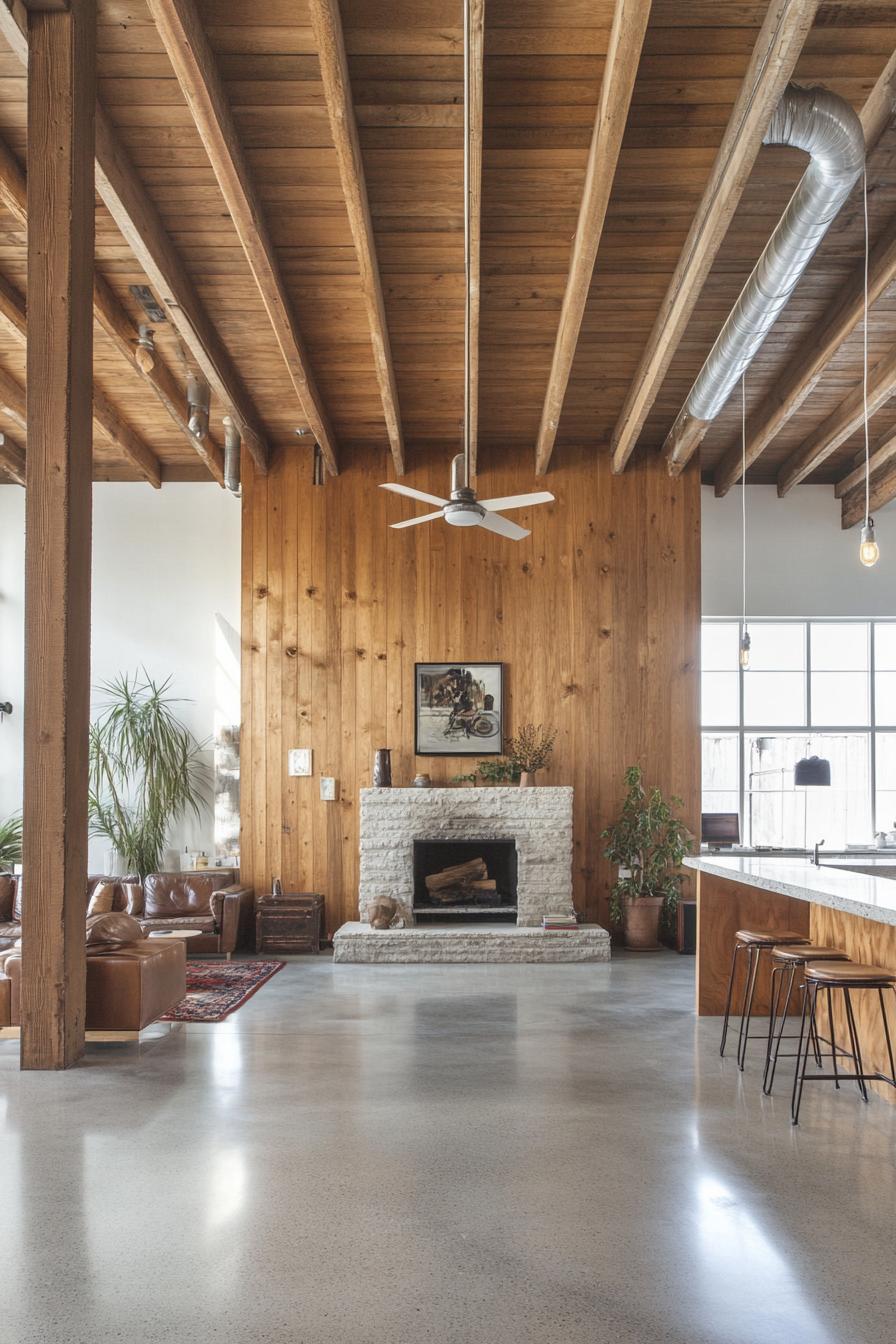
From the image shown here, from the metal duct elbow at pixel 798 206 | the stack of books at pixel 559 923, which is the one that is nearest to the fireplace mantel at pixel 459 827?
the stack of books at pixel 559 923

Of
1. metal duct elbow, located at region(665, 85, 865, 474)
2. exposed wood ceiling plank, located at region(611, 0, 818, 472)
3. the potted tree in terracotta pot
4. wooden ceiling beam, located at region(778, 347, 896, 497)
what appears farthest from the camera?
the potted tree in terracotta pot

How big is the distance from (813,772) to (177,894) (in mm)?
5035

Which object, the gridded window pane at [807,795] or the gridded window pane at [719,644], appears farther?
the gridded window pane at [719,644]

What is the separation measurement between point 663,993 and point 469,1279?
4.33 m

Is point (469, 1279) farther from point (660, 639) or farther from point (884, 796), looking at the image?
point (884, 796)

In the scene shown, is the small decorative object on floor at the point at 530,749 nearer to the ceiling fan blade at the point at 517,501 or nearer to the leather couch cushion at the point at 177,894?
the leather couch cushion at the point at 177,894

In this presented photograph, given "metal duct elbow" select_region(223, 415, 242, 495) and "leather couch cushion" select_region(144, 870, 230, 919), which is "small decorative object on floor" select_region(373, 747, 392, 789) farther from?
"metal duct elbow" select_region(223, 415, 242, 495)

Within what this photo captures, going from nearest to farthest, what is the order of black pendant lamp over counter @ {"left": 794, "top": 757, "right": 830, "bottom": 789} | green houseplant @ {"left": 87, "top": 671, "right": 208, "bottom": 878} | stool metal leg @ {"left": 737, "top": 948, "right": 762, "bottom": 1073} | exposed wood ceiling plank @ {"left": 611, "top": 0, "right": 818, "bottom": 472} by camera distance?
exposed wood ceiling plank @ {"left": 611, "top": 0, "right": 818, "bottom": 472} < stool metal leg @ {"left": 737, "top": 948, "right": 762, "bottom": 1073} < black pendant lamp over counter @ {"left": 794, "top": 757, "right": 830, "bottom": 789} < green houseplant @ {"left": 87, "top": 671, "right": 208, "bottom": 878}

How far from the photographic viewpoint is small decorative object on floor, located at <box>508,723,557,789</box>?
29.4ft

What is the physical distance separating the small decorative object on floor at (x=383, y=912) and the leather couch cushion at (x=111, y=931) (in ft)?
9.40

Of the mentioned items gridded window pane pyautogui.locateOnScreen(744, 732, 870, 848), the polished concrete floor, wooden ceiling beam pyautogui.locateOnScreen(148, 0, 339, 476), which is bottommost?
the polished concrete floor

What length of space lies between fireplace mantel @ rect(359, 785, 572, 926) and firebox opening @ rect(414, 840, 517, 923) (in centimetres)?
21

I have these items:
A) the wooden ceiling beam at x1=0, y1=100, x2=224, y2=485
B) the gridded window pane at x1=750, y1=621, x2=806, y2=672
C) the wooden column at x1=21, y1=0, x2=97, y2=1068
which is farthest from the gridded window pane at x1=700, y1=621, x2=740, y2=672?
the wooden column at x1=21, y1=0, x2=97, y2=1068

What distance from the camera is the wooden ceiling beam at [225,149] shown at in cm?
426
